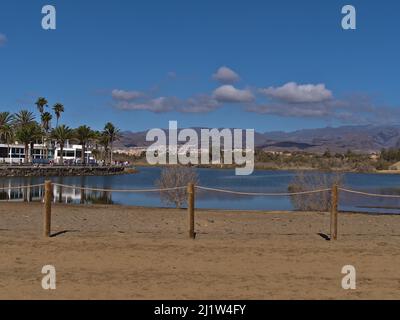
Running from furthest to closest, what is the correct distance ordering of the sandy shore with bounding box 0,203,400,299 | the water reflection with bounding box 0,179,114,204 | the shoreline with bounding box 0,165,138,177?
the shoreline with bounding box 0,165,138,177
the water reflection with bounding box 0,179,114,204
the sandy shore with bounding box 0,203,400,299

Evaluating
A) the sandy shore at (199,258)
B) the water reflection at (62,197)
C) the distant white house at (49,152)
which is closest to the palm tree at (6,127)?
the distant white house at (49,152)

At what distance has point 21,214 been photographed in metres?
17.0

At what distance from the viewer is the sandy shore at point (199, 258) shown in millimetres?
7746

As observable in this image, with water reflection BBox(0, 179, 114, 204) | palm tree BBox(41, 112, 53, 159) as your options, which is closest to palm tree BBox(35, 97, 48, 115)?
palm tree BBox(41, 112, 53, 159)

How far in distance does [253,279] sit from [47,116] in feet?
339

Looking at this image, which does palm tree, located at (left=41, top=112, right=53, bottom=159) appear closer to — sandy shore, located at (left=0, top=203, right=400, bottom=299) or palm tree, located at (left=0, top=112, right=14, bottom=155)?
palm tree, located at (left=0, top=112, right=14, bottom=155)

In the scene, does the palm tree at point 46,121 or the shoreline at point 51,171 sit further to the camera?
the palm tree at point 46,121

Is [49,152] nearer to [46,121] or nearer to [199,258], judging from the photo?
[46,121]

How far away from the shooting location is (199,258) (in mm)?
10070

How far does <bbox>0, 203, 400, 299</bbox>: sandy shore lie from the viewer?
7746 millimetres

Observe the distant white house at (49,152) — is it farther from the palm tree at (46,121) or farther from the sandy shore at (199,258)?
the sandy shore at (199,258)

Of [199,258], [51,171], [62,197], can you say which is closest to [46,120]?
[51,171]
